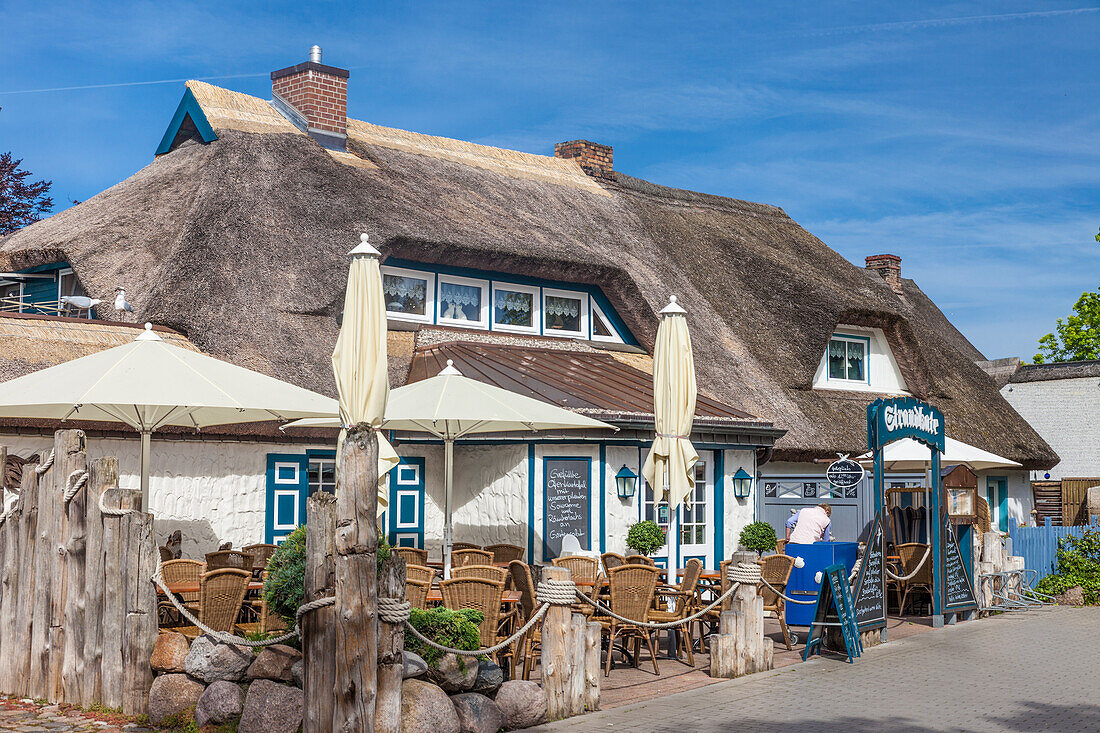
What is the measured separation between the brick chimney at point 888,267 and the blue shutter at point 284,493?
18442 mm

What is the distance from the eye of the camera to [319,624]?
22.0 feet

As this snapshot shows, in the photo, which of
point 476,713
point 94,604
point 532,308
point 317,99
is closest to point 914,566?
point 532,308

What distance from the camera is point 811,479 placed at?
1723 cm

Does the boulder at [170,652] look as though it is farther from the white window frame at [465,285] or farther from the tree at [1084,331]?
the tree at [1084,331]

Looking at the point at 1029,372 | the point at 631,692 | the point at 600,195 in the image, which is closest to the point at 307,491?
the point at 631,692

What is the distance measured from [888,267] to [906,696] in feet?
66.2

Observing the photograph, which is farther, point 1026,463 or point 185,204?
point 1026,463

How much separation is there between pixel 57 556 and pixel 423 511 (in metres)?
6.44

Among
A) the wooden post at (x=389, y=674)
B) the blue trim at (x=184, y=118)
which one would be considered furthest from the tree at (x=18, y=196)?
the wooden post at (x=389, y=674)

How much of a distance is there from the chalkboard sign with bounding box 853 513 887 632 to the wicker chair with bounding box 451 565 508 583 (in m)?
3.80

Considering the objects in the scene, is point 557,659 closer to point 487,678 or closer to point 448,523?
point 487,678

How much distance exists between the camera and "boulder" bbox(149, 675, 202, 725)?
24.2 ft

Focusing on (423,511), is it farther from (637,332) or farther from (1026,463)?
(1026,463)

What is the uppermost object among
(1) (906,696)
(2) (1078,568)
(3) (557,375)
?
(3) (557,375)
